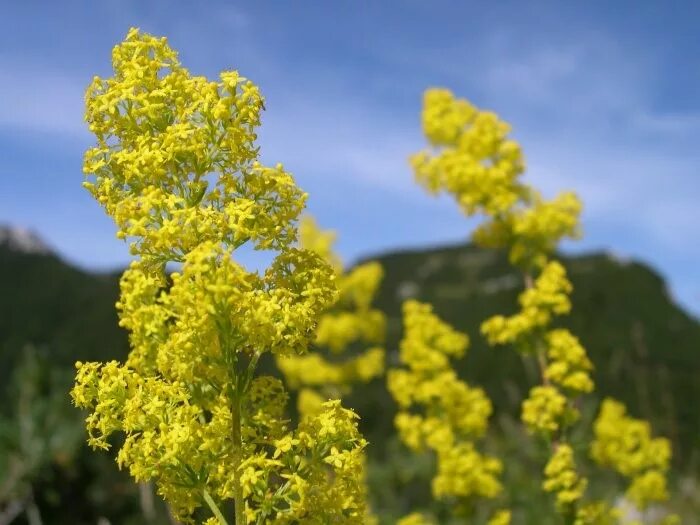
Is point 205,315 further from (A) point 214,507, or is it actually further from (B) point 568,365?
(B) point 568,365

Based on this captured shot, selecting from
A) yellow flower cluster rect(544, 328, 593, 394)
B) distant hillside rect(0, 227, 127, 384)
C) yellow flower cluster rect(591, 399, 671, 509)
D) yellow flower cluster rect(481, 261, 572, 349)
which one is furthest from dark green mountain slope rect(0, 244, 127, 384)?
yellow flower cluster rect(544, 328, 593, 394)

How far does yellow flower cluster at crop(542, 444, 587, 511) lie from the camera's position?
24.2 ft

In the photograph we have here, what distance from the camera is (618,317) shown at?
16862 cm

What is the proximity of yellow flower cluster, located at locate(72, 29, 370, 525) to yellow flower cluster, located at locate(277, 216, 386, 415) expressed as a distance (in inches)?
351

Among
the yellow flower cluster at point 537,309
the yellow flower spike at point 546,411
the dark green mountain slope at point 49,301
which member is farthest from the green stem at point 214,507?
the dark green mountain slope at point 49,301

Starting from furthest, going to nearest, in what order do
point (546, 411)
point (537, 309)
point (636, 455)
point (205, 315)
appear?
point (636, 455) < point (537, 309) < point (546, 411) < point (205, 315)

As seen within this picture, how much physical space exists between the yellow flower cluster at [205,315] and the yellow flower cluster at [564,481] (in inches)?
141

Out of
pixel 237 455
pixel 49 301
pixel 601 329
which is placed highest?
pixel 49 301

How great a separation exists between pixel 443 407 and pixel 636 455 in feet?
11.7

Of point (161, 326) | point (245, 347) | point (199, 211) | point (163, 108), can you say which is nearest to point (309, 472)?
point (245, 347)

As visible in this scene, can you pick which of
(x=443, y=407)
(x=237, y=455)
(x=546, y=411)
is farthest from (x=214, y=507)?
(x=443, y=407)

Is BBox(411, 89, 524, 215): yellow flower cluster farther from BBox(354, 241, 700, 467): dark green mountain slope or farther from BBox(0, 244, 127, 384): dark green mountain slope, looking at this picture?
BBox(0, 244, 127, 384): dark green mountain slope

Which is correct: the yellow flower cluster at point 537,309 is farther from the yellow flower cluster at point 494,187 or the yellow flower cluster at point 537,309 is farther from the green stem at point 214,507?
the green stem at point 214,507

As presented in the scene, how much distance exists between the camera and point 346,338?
13500 millimetres
